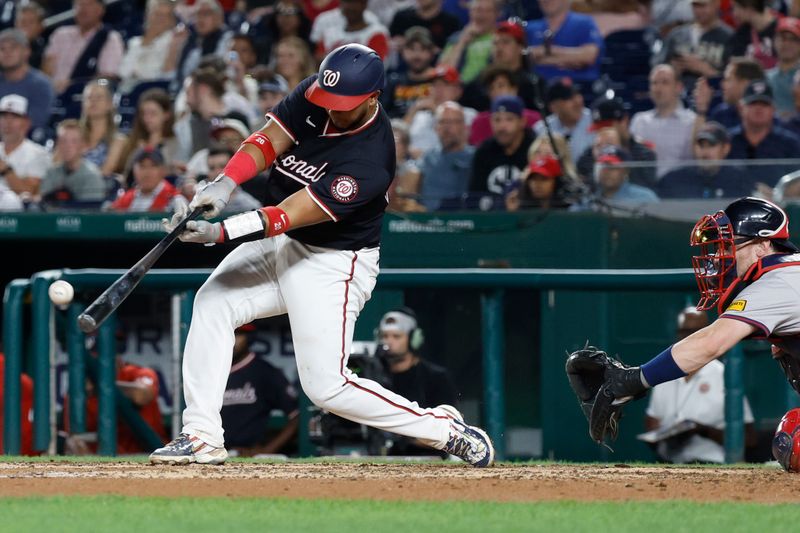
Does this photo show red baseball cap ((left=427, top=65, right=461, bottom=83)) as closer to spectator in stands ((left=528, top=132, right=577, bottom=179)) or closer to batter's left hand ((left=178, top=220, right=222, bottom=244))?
spectator in stands ((left=528, top=132, right=577, bottom=179))

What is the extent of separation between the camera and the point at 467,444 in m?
4.93

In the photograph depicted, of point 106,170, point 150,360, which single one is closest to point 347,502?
point 150,360

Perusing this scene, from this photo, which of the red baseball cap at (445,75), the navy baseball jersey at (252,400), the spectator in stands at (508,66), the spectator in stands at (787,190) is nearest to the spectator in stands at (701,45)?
the spectator in stands at (508,66)

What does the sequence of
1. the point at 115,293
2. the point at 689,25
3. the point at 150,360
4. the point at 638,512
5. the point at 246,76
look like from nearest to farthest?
1. the point at 638,512
2. the point at 115,293
3. the point at 150,360
4. the point at 689,25
5. the point at 246,76

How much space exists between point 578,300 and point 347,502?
128 inches

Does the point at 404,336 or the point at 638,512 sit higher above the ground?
the point at 404,336

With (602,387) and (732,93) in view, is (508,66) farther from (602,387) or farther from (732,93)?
(602,387)

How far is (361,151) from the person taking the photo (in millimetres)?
4742

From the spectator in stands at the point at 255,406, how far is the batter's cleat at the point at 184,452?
237 centimetres

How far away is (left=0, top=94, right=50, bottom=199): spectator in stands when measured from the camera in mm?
9484

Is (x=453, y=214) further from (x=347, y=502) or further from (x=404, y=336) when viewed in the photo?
(x=347, y=502)

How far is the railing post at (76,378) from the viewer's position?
6664 millimetres

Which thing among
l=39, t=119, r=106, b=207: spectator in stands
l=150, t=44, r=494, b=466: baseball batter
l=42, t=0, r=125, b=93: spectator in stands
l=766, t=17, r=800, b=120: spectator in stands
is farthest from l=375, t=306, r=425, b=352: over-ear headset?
l=42, t=0, r=125, b=93: spectator in stands

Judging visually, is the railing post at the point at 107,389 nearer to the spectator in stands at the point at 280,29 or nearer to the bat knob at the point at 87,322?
the bat knob at the point at 87,322
